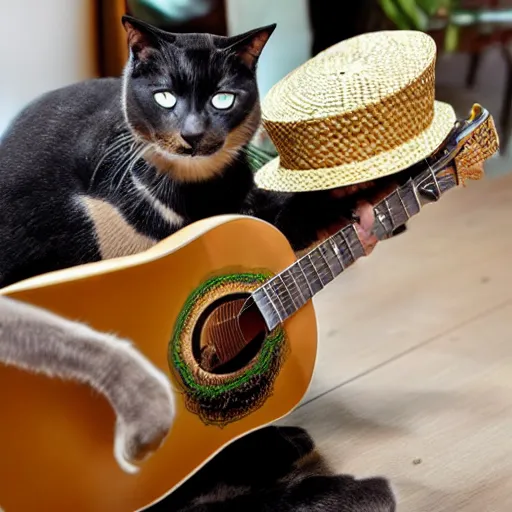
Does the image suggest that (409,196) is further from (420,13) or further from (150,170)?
(420,13)

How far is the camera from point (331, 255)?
0.81 metres

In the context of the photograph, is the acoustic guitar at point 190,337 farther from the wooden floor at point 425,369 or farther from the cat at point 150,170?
the wooden floor at point 425,369

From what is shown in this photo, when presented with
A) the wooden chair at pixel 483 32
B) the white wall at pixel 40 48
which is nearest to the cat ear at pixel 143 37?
the white wall at pixel 40 48

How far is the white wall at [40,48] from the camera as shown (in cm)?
105

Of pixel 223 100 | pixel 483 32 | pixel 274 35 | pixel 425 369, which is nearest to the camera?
pixel 223 100

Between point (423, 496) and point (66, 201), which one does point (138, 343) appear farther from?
point (423, 496)

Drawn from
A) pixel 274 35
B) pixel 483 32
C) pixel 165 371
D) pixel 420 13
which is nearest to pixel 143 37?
pixel 165 371

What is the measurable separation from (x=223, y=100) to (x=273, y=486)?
0.42 m

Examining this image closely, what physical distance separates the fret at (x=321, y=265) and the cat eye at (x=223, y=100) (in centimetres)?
19

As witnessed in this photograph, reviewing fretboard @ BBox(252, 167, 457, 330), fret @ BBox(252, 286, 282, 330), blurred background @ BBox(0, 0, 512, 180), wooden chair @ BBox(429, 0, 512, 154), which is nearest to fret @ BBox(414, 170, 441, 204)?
fretboard @ BBox(252, 167, 457, 330)

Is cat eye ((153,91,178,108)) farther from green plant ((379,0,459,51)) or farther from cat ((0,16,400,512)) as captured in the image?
green plant ((379,0,459,51))

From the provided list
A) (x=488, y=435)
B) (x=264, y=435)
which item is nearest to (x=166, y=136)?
(x=264, y=435)

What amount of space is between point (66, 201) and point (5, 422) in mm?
248

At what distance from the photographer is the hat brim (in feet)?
2.56
